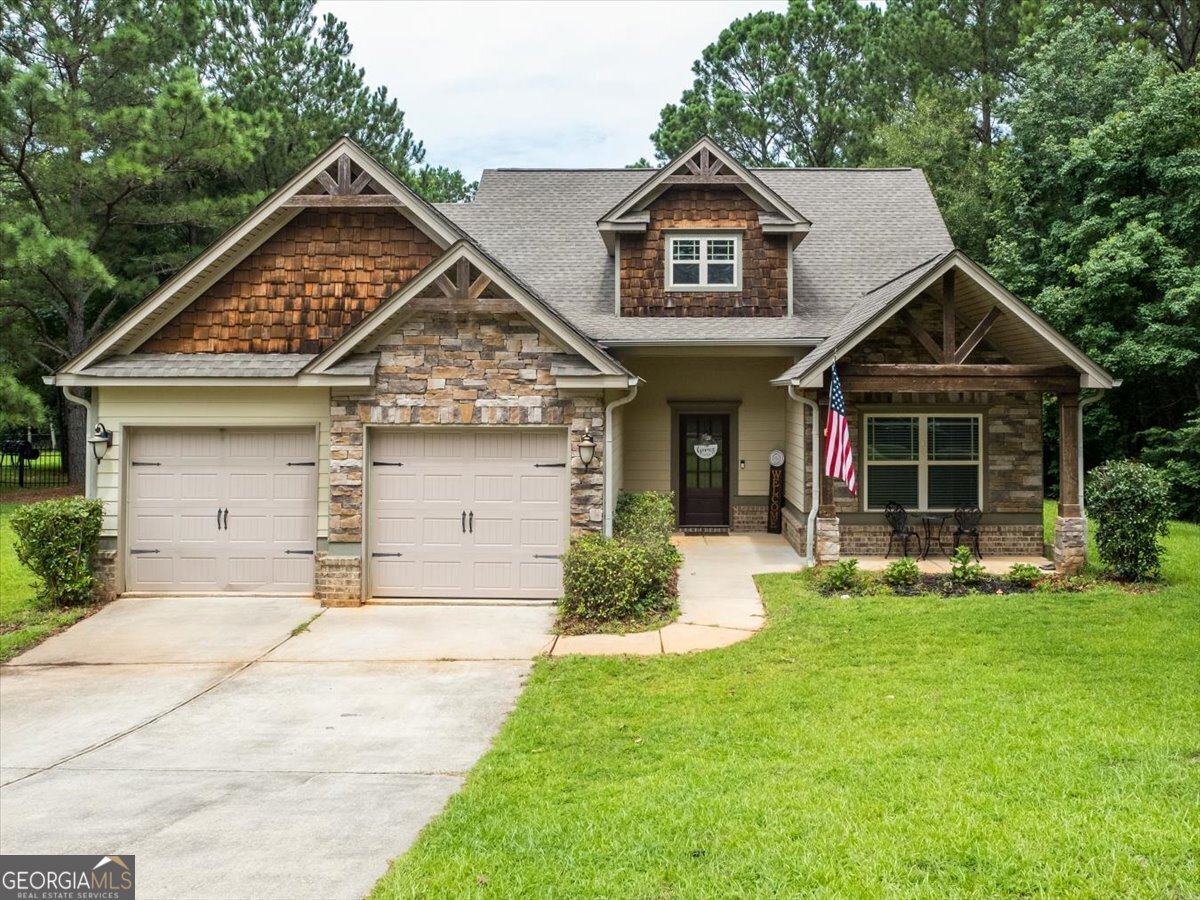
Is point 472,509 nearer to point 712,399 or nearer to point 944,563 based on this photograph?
point 712,399

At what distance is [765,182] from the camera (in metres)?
17.6

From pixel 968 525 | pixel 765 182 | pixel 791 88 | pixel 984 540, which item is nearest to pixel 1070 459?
pixel 968 525

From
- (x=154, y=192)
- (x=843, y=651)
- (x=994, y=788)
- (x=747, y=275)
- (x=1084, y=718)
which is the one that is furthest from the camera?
(x=154, y=192)

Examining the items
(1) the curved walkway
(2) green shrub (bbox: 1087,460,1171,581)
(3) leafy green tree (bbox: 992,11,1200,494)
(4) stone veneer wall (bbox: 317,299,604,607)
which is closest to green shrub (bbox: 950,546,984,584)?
(2) green shrub (bbox: 1087,460,1171,581)

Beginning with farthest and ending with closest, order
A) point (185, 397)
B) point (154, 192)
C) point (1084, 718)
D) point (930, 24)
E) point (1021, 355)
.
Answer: point (930, 24)
point (154, 192)
point (1021, 355)
point (185, 397)
point (1084, 718)

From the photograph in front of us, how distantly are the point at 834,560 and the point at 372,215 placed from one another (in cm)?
790

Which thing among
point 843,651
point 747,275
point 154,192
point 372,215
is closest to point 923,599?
point 843,651

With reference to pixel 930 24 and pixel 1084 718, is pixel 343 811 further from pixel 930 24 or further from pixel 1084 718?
pixel 930 24

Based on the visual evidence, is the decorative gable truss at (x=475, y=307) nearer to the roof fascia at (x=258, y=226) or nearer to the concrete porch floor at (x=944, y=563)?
the roof fascia at (x=258, y=226)

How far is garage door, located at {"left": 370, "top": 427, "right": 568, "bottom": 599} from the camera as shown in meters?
11.1

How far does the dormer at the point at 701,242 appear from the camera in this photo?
14867mm

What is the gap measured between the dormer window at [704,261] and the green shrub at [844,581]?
5969 mm

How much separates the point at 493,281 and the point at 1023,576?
7.61 m

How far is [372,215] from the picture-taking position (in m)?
11.9
